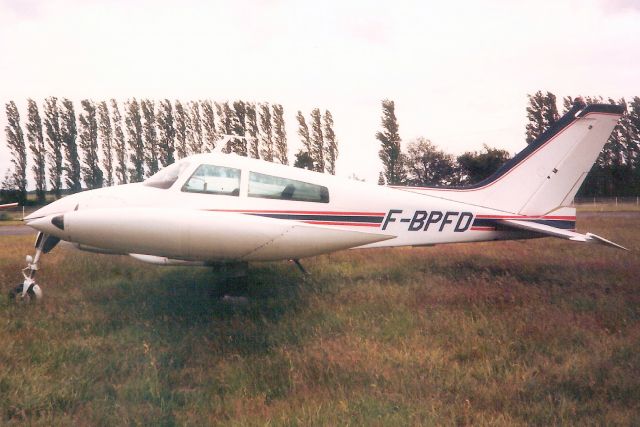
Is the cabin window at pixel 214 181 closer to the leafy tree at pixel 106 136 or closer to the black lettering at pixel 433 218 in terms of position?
the black lettering at pixel 433 218

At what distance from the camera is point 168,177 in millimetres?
6410

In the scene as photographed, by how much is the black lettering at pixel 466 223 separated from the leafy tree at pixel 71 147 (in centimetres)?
3334

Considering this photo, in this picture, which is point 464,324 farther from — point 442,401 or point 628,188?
point 628,188

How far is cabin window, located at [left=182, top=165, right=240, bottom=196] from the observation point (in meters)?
6.24

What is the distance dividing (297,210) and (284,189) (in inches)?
15.3

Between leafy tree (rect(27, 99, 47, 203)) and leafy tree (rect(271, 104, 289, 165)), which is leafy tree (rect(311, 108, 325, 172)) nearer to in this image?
leafy tree (rect(271, 104, 289, 165))

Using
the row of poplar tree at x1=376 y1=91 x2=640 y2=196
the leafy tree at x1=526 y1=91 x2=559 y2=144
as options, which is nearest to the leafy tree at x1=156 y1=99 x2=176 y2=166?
the row of poplar tree at x1=376 y1=91 x2=640 y2=196

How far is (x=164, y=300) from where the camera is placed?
6539mm

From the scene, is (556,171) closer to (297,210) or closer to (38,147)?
(297,210)

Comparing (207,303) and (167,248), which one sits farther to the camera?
(207,303)

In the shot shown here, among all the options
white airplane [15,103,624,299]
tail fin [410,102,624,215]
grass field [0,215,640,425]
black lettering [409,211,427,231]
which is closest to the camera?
grass field [0,215,640,425]

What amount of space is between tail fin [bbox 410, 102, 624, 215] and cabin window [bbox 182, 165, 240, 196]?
13.8 ft

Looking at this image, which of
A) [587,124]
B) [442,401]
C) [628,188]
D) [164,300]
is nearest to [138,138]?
[164,300]

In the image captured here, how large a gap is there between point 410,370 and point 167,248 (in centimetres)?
314
